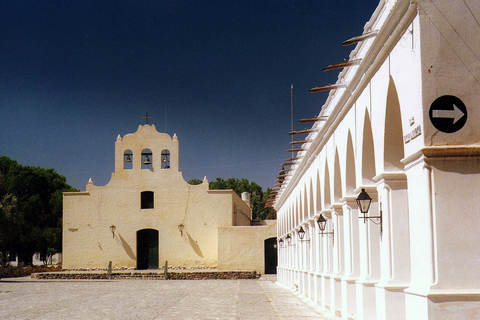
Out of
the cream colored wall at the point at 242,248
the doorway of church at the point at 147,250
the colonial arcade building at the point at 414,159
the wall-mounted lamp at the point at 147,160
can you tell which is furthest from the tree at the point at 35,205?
the colonial arcade building at the point at 414,159

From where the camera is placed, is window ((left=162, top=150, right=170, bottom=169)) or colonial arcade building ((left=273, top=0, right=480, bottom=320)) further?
window ((left=162, top=150, right=170, bottom=169))

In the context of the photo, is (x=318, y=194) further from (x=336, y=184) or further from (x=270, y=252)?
(x=270, y=252)

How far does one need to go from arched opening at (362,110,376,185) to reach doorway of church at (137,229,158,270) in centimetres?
3075

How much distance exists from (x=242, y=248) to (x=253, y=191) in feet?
156

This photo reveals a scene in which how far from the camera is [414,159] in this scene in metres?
7.44

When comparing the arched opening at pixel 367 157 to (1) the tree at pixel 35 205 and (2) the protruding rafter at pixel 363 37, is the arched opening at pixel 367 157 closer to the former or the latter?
(2) the protruding rafter at pixel 363 37

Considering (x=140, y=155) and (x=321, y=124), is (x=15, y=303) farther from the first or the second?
(x=140, y=155)

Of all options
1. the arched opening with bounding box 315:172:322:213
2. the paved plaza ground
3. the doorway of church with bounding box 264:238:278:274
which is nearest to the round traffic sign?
the paved plaza ground

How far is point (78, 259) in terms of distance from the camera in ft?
132

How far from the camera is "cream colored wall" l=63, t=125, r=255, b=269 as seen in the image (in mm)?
40000

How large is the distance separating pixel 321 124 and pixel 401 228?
704 centimetres

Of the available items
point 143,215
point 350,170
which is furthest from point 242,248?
point 350,170

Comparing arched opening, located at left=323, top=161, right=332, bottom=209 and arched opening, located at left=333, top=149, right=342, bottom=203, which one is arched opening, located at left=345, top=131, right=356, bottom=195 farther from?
arched opening, located at left=323, top=161, right=332, bottom=209

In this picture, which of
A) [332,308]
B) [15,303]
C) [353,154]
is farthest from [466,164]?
[15,303]
